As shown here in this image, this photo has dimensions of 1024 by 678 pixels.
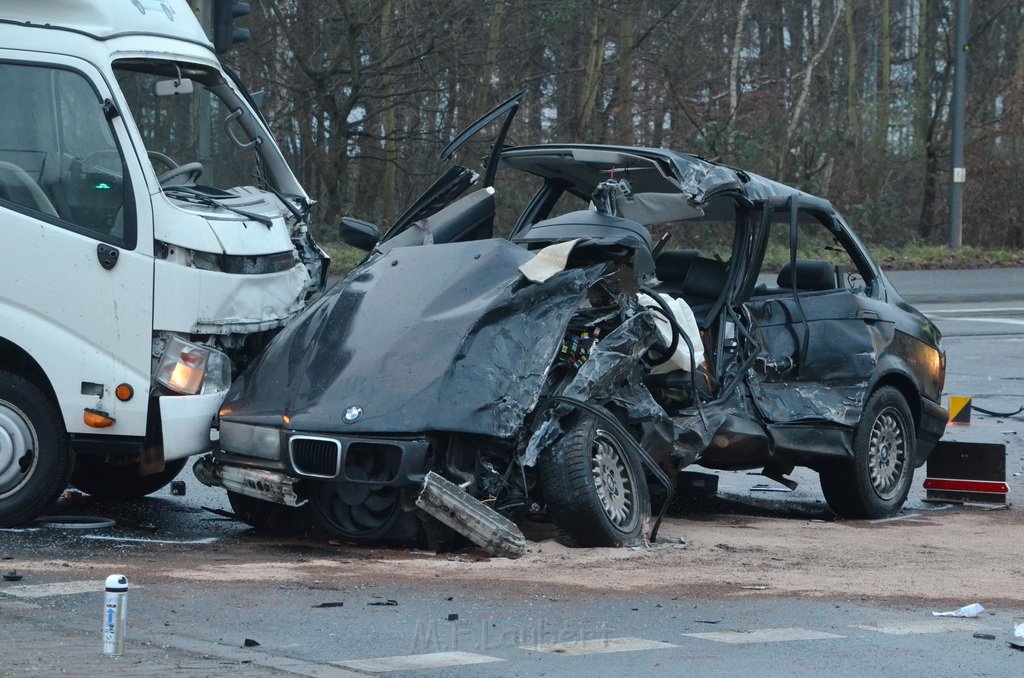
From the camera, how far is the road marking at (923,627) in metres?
5.85

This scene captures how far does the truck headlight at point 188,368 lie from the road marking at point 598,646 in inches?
116

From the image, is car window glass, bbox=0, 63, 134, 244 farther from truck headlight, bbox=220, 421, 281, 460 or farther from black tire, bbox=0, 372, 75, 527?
truck headlight, bbox=220, 421, 281, 460

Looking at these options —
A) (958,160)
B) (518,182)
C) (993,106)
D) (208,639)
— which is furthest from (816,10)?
(208,639)

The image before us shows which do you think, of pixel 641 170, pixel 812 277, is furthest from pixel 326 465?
pixel 812 277

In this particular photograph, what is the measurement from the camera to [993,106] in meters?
35.3

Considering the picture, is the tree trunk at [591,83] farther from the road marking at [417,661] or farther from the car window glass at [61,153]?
the road marking at [417,661]

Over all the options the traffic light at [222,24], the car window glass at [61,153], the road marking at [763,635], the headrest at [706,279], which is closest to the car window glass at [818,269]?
the headrest at [706,279]

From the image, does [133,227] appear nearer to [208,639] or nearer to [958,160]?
[208,639]

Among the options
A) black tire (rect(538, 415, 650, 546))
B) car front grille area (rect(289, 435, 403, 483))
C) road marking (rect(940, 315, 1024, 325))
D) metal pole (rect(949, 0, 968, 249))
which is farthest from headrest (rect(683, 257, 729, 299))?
metal pole (rect(949, 0, 968, 249))

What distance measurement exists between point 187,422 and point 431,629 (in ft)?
8.06

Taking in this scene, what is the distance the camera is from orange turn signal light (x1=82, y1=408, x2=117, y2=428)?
24.7 feet

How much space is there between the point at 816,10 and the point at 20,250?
107ft

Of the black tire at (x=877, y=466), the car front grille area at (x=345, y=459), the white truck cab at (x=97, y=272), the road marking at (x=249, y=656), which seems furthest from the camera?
the black tire at (x=877, y=466)

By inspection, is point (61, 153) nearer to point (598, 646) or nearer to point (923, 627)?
point (598, 646)
